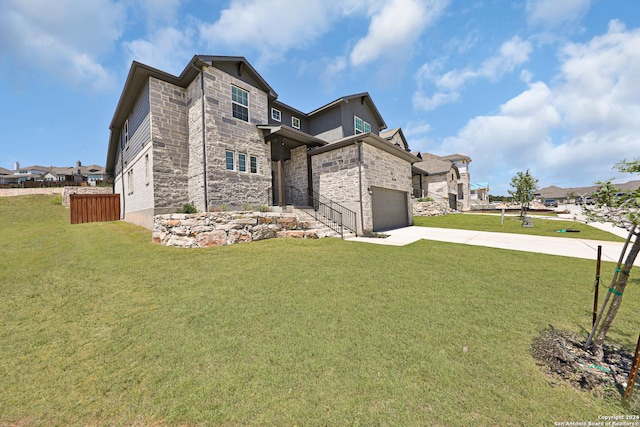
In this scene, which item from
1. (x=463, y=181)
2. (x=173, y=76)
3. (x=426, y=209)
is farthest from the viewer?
(x=463, y=181)

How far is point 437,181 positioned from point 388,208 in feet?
52.7

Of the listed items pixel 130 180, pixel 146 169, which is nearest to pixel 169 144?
pixel 146 169

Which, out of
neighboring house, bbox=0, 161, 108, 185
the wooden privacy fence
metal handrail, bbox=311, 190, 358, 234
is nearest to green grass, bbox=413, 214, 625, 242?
metal handrail, bbox=311, 190, 358, 234

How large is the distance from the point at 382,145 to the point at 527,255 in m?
8.24

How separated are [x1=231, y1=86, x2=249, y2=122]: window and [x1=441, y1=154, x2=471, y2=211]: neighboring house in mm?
28292

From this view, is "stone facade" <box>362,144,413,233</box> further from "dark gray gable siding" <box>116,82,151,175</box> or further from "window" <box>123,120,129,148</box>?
"window" <box>123,120,129,148</box>

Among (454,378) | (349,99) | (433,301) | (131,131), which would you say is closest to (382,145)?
(349,99)

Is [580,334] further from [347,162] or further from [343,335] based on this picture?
[347,162]

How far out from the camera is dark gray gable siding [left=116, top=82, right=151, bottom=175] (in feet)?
35.7

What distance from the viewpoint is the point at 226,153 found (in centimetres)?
1107

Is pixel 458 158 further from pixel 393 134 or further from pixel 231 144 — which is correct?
pixel 231 144

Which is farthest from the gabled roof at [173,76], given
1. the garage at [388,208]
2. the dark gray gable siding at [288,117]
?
the garage at [388,208]

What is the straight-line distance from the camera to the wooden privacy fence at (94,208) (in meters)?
15.0

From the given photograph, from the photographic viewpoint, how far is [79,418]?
200 centimetres
